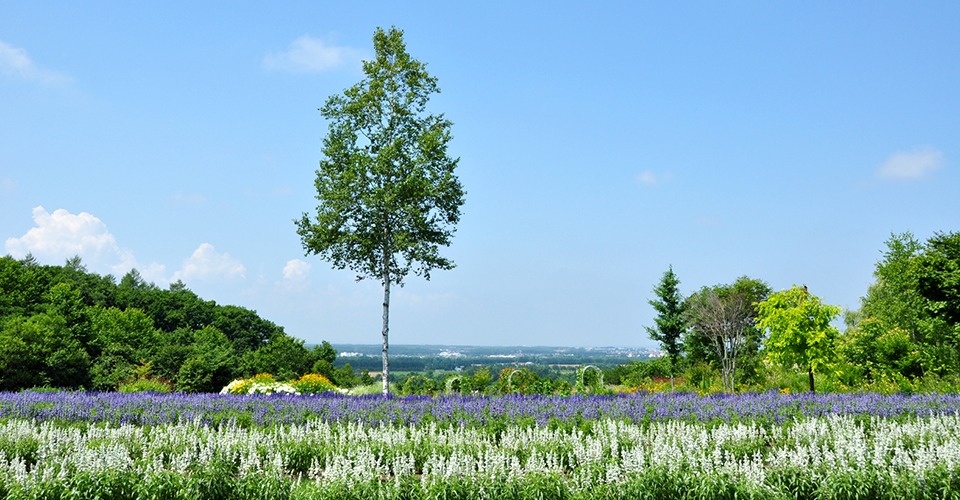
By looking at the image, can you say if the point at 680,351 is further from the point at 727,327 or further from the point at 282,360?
the point at 282,360

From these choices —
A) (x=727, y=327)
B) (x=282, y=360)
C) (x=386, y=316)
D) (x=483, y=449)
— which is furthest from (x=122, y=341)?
(x=483, y=449)

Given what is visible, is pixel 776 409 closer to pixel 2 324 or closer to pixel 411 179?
pixel 411 179

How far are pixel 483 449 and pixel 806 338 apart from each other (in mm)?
12306

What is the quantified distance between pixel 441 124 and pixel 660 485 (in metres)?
15.7

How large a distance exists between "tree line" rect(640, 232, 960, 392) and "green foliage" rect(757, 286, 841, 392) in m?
0.03

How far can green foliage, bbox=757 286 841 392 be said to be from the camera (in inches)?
699

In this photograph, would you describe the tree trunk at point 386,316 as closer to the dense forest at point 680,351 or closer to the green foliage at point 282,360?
the dense forest at point 680,351

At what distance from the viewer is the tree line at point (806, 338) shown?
714 inches

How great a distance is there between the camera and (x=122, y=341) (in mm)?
43719

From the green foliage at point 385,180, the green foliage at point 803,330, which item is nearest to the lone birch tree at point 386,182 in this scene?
the green foliage at point 385,180

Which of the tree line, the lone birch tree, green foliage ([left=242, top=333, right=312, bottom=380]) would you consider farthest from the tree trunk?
green foliage ([left=242, top=333, right=312, bottom=380])

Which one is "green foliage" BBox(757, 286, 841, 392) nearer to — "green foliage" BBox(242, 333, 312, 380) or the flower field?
the flower field

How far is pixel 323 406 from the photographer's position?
1305cm

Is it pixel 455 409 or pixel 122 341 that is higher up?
pixel 122 341
